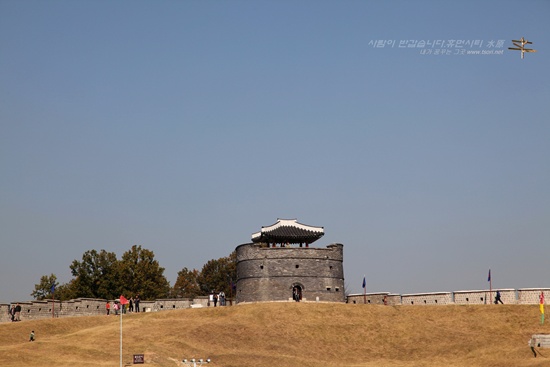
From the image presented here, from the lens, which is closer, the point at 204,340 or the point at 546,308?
the point at 204,340

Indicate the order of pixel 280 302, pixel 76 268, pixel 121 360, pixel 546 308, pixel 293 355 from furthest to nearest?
1. pixel 76 268
2. pixel 280 302
3. pixel 546 308
4. pixel 293 355
5. pixel 121 360

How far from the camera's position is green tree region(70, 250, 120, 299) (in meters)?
99.6

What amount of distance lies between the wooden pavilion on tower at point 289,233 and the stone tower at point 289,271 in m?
0.09

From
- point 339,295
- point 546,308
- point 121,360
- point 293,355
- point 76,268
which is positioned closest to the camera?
point 121,360

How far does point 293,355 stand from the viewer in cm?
5734

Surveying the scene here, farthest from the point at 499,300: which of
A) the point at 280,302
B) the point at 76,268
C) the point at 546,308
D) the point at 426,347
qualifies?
the point at 76,268

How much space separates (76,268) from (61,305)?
31831mm

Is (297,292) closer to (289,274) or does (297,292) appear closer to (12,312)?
(289,274)

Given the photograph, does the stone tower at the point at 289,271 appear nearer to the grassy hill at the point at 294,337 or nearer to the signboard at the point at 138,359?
the grassy hill at the point at 294,337

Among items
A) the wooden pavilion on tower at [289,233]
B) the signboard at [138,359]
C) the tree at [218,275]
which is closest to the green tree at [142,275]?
the tree at [218,275]

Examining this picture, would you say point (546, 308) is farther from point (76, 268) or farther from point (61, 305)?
point (76, 268)

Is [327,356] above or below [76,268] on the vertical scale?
below

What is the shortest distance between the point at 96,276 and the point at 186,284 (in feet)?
91.6

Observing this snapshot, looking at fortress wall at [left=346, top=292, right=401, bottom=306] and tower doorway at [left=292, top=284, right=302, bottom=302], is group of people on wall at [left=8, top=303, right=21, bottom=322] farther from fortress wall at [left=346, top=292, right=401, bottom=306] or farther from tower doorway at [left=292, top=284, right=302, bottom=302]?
fortress wall at [left=346, top=292, right=401, bottom=306]
